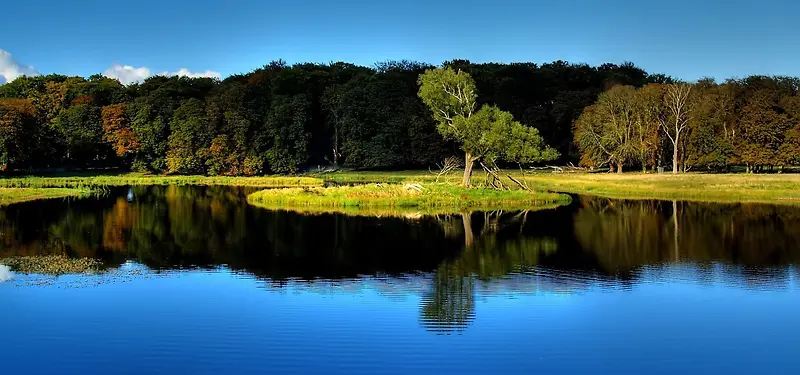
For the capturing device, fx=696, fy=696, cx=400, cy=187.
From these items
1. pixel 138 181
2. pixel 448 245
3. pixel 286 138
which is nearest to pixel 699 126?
pixel 286 138

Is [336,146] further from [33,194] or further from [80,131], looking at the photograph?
A: [33,194]

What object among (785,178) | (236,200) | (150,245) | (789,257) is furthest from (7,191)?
(785,178)

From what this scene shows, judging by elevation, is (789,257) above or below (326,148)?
below

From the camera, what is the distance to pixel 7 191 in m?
52.8

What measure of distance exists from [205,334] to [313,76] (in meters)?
89.7

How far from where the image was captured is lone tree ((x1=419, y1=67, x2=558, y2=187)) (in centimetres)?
5159

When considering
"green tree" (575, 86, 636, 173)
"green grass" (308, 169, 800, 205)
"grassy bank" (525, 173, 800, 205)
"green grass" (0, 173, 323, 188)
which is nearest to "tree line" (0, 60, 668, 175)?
"green grass" (0, 173, 323, 188)

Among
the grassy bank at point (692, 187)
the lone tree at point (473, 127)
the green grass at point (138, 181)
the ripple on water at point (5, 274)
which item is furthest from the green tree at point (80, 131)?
the ripple on water at point (5, 274)

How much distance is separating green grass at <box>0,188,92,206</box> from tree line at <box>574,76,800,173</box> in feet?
169

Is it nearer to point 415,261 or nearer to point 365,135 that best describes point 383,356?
point 415,261

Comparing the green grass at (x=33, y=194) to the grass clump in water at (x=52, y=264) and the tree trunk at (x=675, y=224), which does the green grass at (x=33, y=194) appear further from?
the tree trunk at (x=675, y=224)

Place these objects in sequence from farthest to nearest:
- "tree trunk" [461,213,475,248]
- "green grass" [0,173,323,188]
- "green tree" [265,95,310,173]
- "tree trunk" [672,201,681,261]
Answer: "green tree" [265,95,310,173] → "green grass" [0,173,323,188] → "tree trunk" [461,213,475,248] → "tree trunk" [672,201,681,261]

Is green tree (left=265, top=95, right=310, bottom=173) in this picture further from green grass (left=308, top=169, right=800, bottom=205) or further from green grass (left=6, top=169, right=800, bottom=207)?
green grass (left=308, top=169, right=800, bottom=205)

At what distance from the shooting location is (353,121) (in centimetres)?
9012
